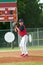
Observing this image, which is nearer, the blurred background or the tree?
the blurred background

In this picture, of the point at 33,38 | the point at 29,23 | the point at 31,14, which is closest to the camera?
the point at 33,38

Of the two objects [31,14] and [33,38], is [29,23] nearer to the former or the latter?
[31,14]

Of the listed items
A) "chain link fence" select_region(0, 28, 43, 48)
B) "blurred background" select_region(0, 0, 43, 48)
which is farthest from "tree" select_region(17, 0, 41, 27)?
"chain link fence" select_region(0, 28, 43, 48)

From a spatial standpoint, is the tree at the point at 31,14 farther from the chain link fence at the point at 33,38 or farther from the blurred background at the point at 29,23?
the chain link fence at the point at 33,38

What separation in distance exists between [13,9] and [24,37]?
35.6ft

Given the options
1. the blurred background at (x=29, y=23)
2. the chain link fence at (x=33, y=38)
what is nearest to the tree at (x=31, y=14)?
the blurred background at (x=29, y=23)

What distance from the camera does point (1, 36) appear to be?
2934 cm

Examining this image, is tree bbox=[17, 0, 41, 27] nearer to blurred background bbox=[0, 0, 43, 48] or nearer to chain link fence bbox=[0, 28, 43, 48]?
blurred background bbox=[0, 0, 43, 48]

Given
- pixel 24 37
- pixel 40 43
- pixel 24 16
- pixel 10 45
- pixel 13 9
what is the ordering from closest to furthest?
pixel 24 37
pixel 13 9
pixel 10 45
pixel 40 43
pixel 24 16

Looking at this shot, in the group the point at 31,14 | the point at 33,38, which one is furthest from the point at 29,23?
Result: the point at 33,38

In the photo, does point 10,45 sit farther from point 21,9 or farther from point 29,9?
point 29,9

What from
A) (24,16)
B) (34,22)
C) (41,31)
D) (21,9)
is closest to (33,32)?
(41,31)

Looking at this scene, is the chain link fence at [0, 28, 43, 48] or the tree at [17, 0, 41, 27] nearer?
the chain link fence at [0, 28, 43, 48]

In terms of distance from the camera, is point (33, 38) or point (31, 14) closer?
point (33, 38)
